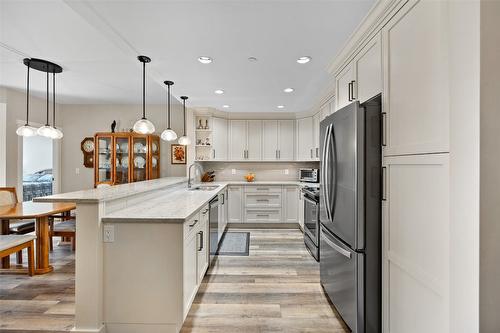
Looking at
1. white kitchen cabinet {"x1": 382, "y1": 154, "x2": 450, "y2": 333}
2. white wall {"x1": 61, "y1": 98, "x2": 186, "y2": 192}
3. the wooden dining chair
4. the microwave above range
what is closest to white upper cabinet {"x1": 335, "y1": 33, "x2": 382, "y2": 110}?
white kitchen cabinet {"x1": 382, "y1": 154, "x2": 450, "y2": 333}

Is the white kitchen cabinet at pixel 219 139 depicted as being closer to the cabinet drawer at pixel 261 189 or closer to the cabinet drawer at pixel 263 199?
the cabinet drawer at pixel 261 189

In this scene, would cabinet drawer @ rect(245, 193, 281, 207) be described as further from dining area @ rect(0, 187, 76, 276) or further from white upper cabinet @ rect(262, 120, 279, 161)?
dining area @ rect(0, 187, 76, 276)

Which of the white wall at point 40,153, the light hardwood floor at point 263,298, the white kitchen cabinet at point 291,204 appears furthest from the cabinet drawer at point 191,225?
the white wall at point 40,153

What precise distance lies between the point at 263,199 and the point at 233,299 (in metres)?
3.00

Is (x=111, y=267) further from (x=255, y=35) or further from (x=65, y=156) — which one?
(x=65, y=156)

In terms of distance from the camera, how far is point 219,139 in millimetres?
5621

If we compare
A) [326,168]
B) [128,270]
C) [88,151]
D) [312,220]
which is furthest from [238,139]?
[128,270]

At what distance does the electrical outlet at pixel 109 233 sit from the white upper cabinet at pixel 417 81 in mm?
2078

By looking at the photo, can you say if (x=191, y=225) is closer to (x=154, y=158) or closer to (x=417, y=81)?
(x=417, y=81)

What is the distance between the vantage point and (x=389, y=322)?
1672mm

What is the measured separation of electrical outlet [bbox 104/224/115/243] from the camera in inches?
78.0

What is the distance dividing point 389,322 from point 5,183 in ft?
19.1

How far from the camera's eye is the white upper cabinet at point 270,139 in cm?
573

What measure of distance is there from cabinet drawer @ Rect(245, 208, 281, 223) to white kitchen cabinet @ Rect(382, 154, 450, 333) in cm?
366
